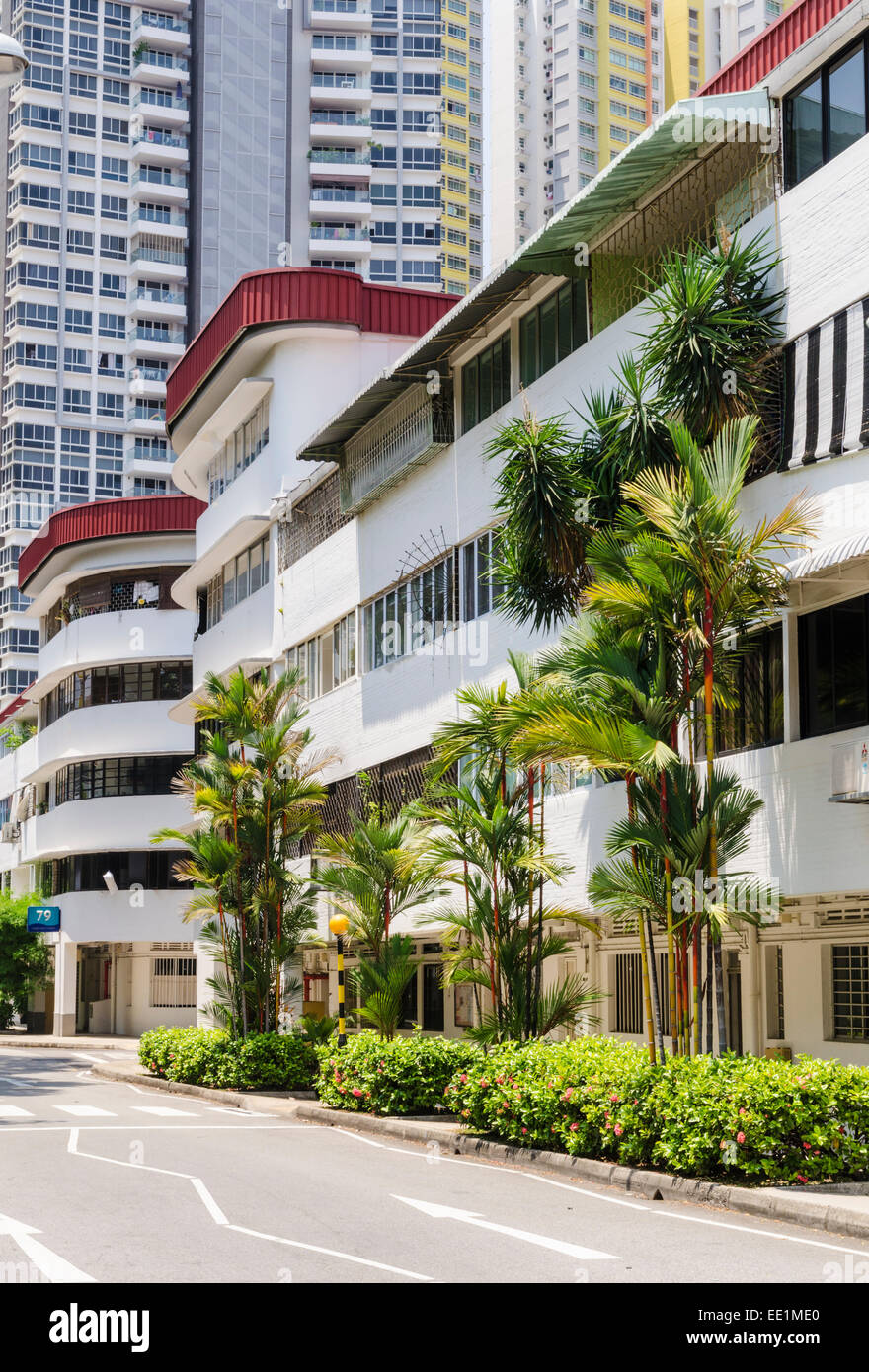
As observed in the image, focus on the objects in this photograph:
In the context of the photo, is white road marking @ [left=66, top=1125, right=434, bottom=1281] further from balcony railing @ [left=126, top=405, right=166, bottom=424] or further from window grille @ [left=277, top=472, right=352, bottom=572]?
balcony railing @ [left=126, top=405, right=166, bottom=424]

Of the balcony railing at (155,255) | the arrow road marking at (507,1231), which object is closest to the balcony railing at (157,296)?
the balcony railing at (155,255)

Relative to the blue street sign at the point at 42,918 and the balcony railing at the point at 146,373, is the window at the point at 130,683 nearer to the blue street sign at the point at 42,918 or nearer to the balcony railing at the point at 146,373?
the blue street sign at the point at 42,918

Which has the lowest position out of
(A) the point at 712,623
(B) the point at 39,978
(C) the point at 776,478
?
(B) the point at 39,978

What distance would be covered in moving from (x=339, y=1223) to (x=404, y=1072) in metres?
9.05

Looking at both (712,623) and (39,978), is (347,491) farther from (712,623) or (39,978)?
(39,978)

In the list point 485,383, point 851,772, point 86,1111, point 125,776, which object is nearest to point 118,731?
point 125,776

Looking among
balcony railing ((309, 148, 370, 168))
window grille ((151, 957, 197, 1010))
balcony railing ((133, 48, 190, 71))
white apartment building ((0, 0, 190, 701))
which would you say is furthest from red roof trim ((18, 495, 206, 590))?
balcony railing ((133, 48, 190, 71))

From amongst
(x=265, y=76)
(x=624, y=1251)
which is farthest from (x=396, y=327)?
(x=265, y=76)

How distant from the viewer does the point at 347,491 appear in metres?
30.0

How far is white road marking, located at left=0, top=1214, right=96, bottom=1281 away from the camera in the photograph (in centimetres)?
921

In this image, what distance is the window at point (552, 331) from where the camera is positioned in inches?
865

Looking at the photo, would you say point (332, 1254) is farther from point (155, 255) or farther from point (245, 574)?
point (155, 255)

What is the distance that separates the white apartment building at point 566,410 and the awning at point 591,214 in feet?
0.14

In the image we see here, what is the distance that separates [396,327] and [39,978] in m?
29.0
